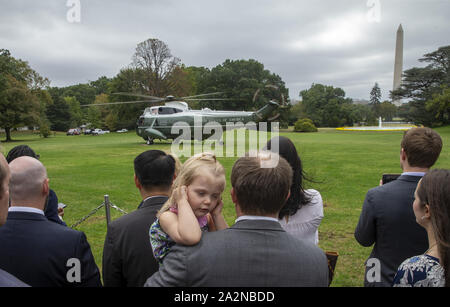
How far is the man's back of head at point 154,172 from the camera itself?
2.63 m

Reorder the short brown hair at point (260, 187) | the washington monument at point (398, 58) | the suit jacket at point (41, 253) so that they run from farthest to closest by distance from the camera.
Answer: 1. the washington monument at point (398, 58)
2. the suit jacket at point (41, 253)
3. the short brown hair at point (260, 187)

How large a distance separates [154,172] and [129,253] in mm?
672

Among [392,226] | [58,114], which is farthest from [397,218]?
[58,114]

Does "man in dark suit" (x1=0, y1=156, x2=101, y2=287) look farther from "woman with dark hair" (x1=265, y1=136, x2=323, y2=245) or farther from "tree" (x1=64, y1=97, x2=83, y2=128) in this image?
"tree" (x1=64, y1=97, x2=83, y2=128)

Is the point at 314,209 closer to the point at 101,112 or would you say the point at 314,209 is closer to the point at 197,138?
the point at 197,138

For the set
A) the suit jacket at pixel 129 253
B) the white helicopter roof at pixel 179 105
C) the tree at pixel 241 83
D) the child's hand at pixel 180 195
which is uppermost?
the tree at pixel 241 83

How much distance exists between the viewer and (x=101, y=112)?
74625 millimetres

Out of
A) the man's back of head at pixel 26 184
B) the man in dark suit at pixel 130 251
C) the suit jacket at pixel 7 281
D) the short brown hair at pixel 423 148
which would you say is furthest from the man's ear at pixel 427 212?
the man's back of head at pixel 26 184

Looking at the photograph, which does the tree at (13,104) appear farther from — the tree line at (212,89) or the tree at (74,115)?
the tree at (74,115)

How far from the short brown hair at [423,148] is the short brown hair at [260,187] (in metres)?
1.57

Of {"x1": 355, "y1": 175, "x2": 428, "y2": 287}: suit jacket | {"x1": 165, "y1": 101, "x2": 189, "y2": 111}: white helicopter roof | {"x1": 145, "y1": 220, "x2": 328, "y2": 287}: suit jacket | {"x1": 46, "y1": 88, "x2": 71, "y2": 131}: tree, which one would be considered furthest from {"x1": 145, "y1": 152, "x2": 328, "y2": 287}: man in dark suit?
{"x1": 46, "y1": 88, "x2": 71, "y2": 131}: tree

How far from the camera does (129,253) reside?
232cm

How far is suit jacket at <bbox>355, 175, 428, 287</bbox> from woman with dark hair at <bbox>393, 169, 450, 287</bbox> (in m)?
0.63
